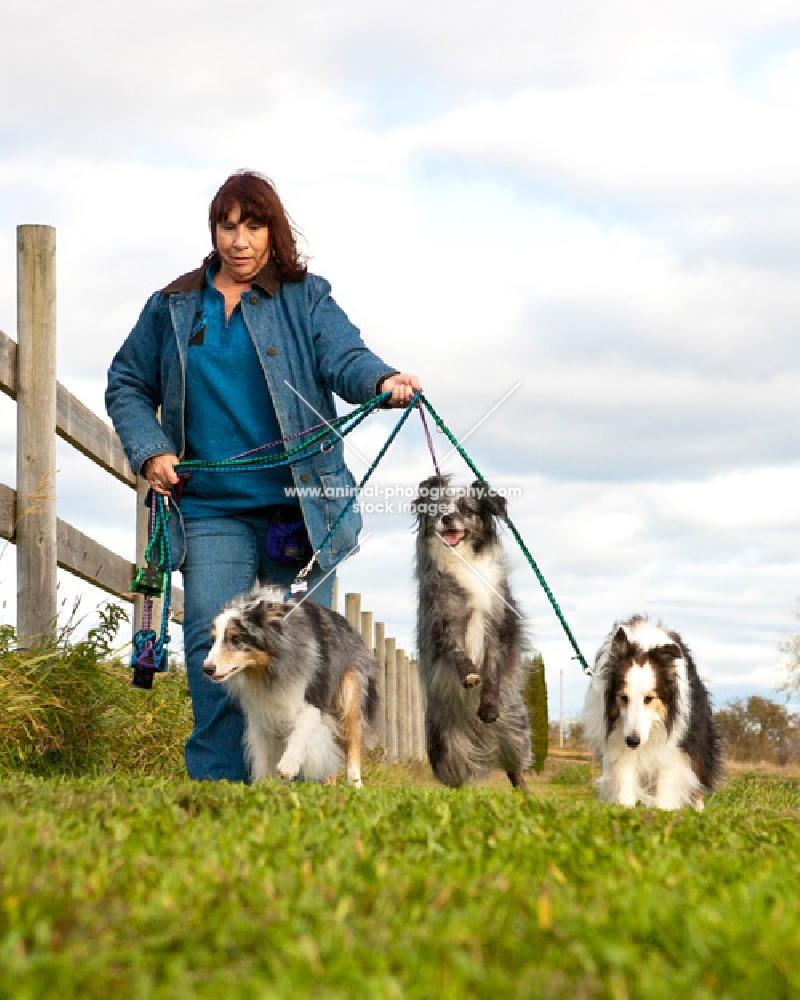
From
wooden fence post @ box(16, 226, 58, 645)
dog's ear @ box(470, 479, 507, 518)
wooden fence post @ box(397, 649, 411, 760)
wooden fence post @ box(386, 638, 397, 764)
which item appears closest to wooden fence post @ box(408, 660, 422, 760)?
wooden fence post @ box(397, 649, 411, 760)

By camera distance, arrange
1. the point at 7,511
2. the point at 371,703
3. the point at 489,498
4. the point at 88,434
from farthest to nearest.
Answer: the point at 88,434
the point at 7,511
the point at 371,703
the point at 489,498

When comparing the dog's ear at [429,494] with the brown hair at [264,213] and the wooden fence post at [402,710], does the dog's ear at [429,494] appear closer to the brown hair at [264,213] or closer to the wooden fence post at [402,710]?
the brown hair at [264,213]

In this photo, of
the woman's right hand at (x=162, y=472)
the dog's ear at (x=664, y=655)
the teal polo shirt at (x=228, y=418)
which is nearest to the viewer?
the woman's right hand at (x=162, y=472)

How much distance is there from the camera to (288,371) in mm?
6602

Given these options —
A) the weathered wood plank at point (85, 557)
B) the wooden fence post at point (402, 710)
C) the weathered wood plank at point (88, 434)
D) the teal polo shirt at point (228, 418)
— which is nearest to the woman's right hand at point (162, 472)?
the teal polo shirt at point (228, 418)

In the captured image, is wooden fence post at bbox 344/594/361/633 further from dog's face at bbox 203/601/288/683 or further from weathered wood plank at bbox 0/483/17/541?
dog's face at bbox 203/601/288/683

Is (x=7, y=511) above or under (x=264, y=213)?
under

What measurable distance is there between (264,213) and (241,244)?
21cm

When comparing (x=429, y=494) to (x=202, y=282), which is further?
(x=429, y=494)

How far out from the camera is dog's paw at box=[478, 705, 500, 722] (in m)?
7.29

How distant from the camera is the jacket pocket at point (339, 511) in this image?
662 cm

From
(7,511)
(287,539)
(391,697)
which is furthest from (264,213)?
(391,697)

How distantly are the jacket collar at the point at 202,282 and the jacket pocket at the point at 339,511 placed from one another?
1052mm

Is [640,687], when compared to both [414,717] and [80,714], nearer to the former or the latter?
[80,714]
